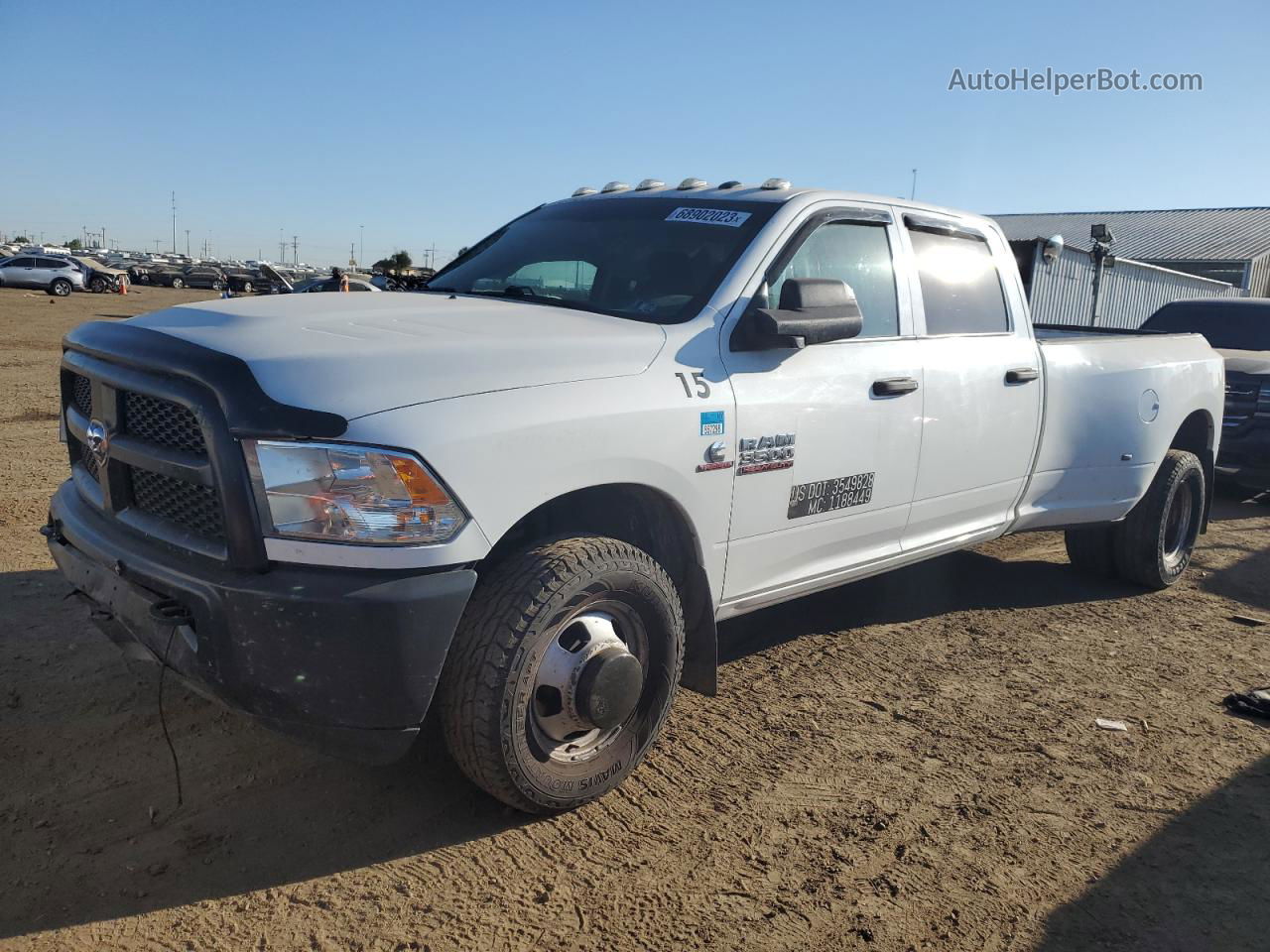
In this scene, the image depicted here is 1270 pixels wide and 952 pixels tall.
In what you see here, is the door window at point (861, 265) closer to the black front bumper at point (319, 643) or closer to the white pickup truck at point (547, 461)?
the white pickup truck at point (547, 461)

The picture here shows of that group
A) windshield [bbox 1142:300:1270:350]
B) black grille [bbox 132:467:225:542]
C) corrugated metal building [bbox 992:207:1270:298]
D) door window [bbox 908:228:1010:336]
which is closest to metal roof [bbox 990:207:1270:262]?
corrugated metal building [bbox 992:207:1270:298]

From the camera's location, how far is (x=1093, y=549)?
5.85 m

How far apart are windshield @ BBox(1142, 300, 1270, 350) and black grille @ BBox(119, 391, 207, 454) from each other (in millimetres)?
9420

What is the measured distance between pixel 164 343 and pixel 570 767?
5.46 ft

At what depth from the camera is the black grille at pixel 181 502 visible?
2611 millimetres

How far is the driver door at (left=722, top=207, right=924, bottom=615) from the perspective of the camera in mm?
3396

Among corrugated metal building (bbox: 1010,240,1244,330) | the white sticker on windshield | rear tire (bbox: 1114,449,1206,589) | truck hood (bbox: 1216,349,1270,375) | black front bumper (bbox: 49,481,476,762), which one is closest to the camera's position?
black front bumper (bbox: 49,481,476,762)

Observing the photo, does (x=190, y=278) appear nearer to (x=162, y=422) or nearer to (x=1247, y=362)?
(x=1247, y=362)

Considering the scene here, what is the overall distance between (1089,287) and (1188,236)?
18.0m

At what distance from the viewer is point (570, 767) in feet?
9.91

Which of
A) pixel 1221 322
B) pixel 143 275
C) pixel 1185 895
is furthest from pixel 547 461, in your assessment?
pixel 143 275

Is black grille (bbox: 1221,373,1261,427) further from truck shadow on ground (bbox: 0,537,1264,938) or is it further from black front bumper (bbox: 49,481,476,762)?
black front bumper (bbox: 49,481,476,762)

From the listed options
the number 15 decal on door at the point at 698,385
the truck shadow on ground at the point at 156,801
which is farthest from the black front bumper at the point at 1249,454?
the number 15 decal on door at the point at 698,385

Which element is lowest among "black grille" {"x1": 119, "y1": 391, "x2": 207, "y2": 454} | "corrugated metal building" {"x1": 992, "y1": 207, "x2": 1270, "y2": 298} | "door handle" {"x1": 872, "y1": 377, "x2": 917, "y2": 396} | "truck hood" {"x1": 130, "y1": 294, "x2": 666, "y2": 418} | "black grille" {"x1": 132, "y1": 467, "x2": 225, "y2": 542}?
"black grille" {"x1": 132, "y1": 467, "x2": 225, "y2": 542}
